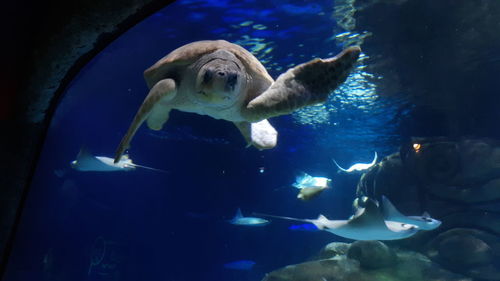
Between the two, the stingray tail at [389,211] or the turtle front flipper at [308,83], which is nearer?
the turtle front flipper at [308,83]

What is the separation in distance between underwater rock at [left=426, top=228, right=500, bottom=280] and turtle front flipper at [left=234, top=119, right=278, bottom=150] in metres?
8.71

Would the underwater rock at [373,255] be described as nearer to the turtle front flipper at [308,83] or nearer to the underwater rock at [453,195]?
the underwater rock at [453,195]

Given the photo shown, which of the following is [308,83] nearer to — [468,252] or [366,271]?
[366,271]

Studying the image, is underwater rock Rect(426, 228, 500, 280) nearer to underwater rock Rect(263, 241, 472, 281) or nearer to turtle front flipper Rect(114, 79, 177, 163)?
underwater rock Rect(263, 241, 472, 281)

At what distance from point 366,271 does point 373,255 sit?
477mm

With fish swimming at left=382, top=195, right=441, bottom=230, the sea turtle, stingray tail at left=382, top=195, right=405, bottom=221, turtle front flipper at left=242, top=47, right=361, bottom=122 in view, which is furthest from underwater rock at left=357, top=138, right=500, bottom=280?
turtle front flipper at left=242, top=47, right=361, bottom=122

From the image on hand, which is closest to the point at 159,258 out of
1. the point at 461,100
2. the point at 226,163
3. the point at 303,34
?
the point at 226,163

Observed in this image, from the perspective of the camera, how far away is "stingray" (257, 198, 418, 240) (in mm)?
6656

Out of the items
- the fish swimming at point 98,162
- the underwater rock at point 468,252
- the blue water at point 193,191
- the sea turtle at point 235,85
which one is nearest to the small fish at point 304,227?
the blue water at point 193,191

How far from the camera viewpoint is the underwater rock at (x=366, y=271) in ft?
27.3

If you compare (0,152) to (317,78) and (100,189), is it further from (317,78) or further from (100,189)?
(100,189)

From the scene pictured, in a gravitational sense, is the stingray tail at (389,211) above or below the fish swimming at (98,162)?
below

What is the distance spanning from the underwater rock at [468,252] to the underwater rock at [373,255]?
1963 millimetres

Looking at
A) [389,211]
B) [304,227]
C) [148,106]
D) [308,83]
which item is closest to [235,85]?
[308,83]
